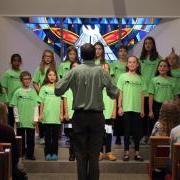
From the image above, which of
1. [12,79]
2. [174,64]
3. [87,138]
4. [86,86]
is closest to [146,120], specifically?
[174,64]

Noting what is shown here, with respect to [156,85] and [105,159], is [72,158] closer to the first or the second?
[105,159]

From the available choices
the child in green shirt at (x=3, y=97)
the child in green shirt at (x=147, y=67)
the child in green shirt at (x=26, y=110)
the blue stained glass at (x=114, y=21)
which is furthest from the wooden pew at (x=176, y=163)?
the blue stained glass at (x=114, y=21)

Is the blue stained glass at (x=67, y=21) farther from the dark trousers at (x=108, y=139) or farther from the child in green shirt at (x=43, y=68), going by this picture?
the dark trousers at (x=108, y=139)

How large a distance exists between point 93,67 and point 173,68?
2.89 meters

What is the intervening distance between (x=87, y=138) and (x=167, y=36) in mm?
4611

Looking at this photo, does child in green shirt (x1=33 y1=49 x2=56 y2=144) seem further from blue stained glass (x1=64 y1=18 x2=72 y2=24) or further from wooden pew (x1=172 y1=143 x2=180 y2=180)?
wooden pew (x1=172 y1=143 x2=180 y2=180)

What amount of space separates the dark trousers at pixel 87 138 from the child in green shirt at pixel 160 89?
2312 millimetres

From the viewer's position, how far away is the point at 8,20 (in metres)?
9.88

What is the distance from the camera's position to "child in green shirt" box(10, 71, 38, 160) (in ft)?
25.5

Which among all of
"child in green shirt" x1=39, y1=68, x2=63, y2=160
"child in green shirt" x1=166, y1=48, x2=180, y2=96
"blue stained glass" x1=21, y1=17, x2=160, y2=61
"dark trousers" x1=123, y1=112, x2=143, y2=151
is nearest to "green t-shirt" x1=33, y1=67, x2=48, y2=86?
"child in green shirt" x1=39, y1=68, x2=63, y2=160

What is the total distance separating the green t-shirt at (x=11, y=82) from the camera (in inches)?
329

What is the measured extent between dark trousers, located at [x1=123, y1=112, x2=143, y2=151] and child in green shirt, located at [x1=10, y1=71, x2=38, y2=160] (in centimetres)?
126

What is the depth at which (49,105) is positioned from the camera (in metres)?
7.81

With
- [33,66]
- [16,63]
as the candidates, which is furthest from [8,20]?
[16,63]
